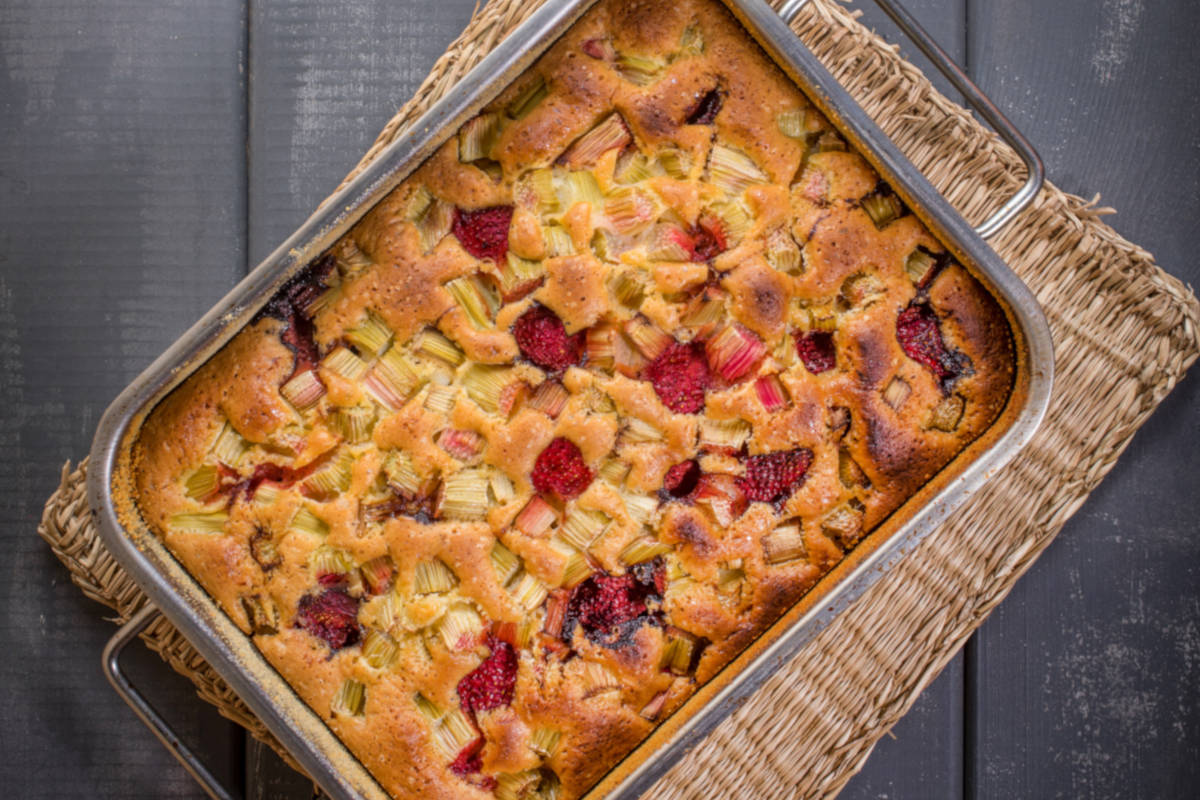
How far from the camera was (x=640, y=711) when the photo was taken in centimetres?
132

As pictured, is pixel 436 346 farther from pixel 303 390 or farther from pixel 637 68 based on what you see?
pixel 637 68

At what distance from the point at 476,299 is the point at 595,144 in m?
0.29

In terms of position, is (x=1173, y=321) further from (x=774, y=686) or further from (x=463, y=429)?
(x=463, y=429)

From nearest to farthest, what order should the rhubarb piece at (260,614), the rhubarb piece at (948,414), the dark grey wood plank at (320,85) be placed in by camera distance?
the rhubarb piece at (260,614) < the rhubarb piece at (948,414) < the dark grey wood plank at (320,85)

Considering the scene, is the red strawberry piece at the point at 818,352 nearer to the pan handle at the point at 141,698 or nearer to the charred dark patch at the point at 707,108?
the charred dark patch at the point at 707,108

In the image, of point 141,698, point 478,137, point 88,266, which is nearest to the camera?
point 478,137

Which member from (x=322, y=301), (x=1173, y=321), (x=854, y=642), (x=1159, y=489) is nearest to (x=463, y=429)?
(x=322, y=301)

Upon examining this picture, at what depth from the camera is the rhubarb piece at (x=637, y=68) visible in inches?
52.5

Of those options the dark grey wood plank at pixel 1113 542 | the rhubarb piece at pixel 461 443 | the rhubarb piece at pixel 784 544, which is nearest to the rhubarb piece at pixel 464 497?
the rhubarb piece at pixel 461 443

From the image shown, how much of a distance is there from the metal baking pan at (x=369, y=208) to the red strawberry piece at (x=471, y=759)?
12 cm

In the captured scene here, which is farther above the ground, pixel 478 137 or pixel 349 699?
pixel 478 137

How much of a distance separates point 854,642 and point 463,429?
78 centimetres

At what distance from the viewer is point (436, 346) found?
1306 millimetres

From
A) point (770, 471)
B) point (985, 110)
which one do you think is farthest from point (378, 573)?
Answer: point (985, 110)
